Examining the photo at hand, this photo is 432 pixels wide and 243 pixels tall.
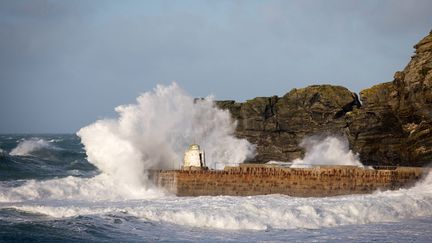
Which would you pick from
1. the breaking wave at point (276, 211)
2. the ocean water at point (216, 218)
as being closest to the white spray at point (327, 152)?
the ocean water at point (216, 218)

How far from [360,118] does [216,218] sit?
13.5 meters

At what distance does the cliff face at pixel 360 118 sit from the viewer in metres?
27.2

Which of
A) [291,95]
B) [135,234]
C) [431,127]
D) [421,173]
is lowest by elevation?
[135,234]

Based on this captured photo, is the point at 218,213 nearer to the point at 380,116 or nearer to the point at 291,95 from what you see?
the point at 380,116

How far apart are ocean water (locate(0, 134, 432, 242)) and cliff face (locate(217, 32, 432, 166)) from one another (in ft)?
13.1

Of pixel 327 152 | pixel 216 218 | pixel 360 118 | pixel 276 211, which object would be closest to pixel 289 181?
pixel 276 211

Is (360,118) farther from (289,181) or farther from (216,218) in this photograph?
(216,218)

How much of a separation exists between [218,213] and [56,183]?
1060 cm

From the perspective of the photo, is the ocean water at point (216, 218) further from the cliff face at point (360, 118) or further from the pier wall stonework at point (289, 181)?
the cliff face at point (360, 118)

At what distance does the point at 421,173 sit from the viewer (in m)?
24.4

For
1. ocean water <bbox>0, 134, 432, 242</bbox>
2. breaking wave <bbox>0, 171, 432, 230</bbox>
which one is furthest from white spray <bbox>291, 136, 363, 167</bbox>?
breaking wave <bbox>0, 171, 432, 230</bbox>

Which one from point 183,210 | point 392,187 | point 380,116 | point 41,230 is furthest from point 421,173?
point 41,230

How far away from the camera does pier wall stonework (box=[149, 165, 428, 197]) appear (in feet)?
79.9

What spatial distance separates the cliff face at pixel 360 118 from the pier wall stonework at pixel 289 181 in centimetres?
291
